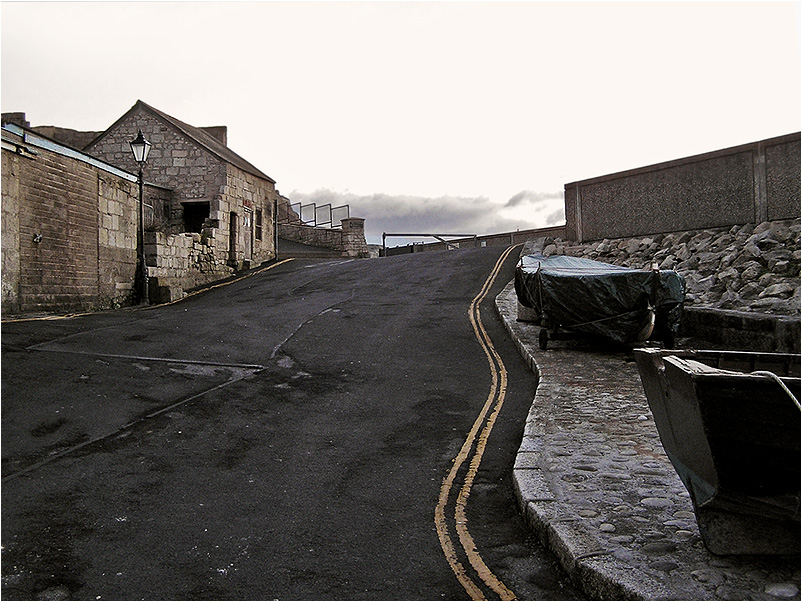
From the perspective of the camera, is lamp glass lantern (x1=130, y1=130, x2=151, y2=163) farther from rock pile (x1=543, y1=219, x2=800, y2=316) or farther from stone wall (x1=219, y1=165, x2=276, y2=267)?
rock pile (x1=543, y1=219, x2=800, y2=316)

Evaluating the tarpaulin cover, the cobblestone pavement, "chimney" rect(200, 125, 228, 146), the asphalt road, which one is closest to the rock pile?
the tarpaulin cover

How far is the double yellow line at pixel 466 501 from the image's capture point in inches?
155

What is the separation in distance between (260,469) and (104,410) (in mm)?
2863

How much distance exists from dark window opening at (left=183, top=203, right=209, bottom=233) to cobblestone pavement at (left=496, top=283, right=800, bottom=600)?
76.5 feet

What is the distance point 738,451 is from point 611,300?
861cm

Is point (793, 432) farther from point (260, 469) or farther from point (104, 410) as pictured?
point (104, 410)

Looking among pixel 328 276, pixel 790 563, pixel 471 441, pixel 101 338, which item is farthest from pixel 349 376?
pixel 328 276

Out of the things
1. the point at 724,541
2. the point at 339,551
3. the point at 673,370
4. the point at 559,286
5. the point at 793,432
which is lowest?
the point at 339,551

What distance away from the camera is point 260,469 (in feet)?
19.9

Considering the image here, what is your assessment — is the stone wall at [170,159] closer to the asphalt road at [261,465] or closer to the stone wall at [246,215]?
the stone wall at [246,215]

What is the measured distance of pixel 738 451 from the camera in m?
3.31

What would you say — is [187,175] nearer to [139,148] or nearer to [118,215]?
[118,215]

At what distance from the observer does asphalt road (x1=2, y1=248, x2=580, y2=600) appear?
13.3ft

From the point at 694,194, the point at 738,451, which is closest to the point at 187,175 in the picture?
the point at 694,194
